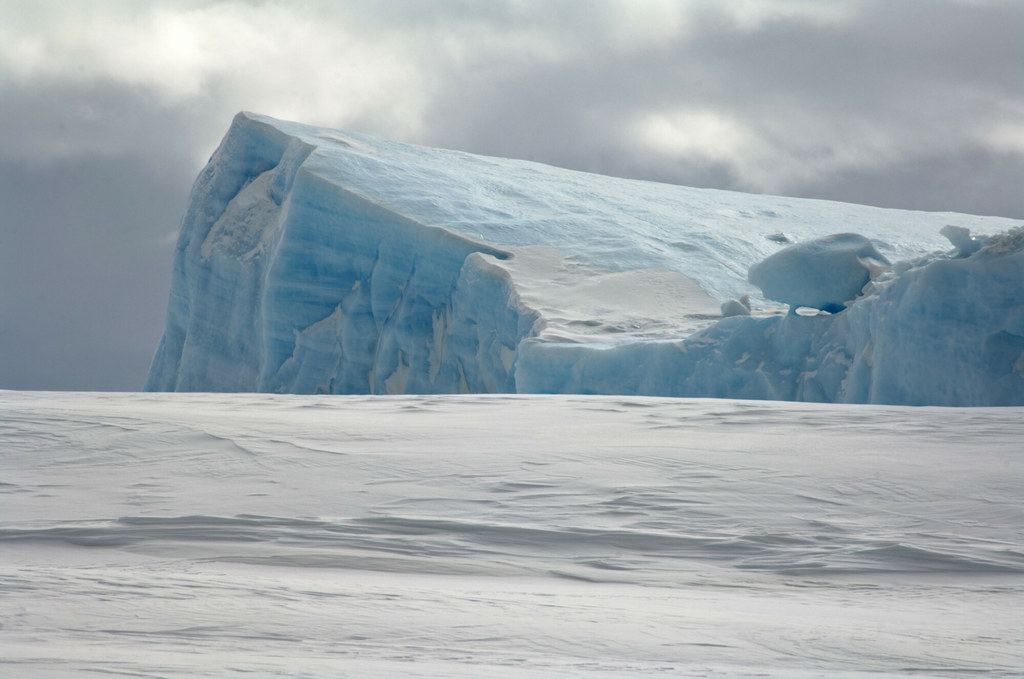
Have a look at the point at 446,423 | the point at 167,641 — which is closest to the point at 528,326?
the point at 446,423

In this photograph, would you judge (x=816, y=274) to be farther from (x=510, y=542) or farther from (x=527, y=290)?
(x=510, y=542)

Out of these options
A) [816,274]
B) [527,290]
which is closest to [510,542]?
[816,274]

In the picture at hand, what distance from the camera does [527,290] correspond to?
1014cm

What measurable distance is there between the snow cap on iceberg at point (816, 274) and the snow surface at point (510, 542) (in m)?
4.25

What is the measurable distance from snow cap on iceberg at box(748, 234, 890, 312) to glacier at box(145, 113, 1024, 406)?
139 millimetres

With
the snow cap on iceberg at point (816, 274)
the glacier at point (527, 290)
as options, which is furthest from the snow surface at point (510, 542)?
the snow cap on iceberg at point (816, 274)

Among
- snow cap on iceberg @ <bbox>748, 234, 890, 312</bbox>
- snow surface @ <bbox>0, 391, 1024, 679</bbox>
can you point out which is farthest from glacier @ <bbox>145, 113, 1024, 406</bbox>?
snow surface @ <bbox>0, 391, 1024, 679</bbox>

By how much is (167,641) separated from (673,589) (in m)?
1.13

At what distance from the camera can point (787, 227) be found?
15.1 metres

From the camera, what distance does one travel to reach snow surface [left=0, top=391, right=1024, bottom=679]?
1.52 meters

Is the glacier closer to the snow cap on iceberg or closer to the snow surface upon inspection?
the snow cap on iceberg

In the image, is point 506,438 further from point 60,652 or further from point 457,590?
point 60,652

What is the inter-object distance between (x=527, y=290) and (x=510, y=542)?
777 cm

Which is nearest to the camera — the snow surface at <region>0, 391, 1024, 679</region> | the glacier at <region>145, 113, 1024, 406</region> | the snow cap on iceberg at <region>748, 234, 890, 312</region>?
the snow surface at <region>0, 391, 1024, 679</region>
